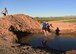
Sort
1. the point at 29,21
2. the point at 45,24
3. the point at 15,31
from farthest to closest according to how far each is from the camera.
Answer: the point at 29,21 < the point at 15,31 < the point at 45,24

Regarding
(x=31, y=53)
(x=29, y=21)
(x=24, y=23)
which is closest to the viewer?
(x=31, y=53)

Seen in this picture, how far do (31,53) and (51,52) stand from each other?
1.98m

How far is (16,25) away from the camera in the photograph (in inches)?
1363

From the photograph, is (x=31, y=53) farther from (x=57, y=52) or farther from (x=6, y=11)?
(x=6, y=11)

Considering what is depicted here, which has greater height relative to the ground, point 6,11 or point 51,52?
point 6,11

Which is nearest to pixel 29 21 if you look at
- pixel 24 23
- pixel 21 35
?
pixel 24 23

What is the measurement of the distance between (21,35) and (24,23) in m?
5.52

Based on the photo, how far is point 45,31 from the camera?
30500mm

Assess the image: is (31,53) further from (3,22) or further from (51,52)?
(3,22)

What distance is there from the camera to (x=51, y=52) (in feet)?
62.2

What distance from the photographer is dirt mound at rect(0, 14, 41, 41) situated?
3093 centimetres

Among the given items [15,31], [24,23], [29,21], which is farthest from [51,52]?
[29,21]

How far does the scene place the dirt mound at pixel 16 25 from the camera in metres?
30.9

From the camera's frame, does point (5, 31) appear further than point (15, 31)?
No
